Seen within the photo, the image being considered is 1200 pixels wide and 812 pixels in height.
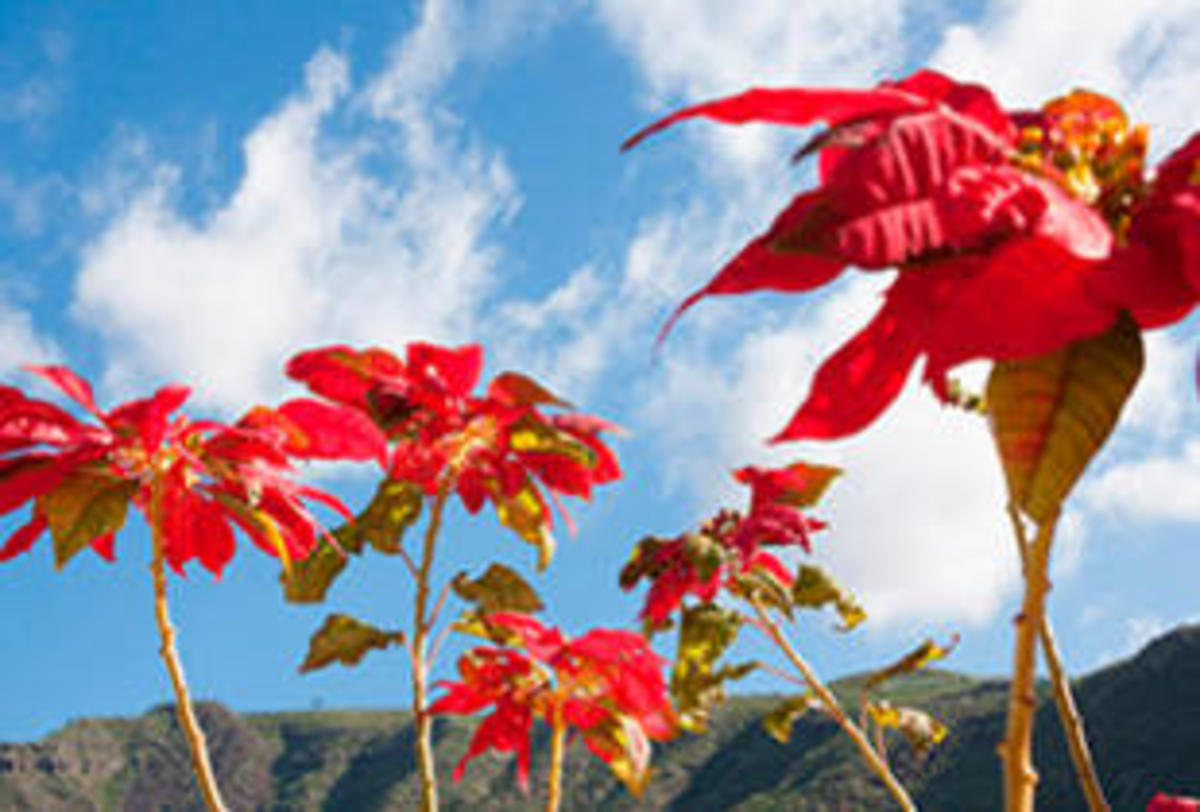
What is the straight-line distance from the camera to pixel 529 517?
77.4 inches

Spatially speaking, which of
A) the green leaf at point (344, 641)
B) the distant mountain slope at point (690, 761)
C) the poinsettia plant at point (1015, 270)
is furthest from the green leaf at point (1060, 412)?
the distant mountain slope at point (690, 761)

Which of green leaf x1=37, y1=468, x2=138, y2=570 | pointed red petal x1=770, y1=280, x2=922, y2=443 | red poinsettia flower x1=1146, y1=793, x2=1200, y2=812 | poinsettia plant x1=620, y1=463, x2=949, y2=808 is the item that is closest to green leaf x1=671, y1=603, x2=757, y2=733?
poinsettia plant x1=620, y1=463, x2=949, y2=808

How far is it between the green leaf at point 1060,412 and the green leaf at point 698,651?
156cm

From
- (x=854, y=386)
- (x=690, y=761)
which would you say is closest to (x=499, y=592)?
(x=854, y=386)

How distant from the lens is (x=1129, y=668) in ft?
235

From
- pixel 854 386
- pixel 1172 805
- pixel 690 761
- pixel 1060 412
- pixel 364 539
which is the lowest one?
pixel 1172 805

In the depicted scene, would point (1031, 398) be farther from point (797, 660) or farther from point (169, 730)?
point (169, 730)

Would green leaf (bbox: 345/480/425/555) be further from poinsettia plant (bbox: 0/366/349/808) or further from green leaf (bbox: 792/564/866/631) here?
green leaf (bbox: 792/564/866/631)

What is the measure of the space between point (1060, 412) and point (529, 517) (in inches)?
52.1

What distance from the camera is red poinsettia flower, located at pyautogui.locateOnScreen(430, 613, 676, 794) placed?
2.00 m

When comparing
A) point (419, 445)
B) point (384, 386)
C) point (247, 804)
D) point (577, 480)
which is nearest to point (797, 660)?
point (577, 480)

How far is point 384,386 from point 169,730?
137021mm

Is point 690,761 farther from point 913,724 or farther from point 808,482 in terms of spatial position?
point 808,482

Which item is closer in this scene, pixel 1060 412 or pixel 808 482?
pixel 1060 412
